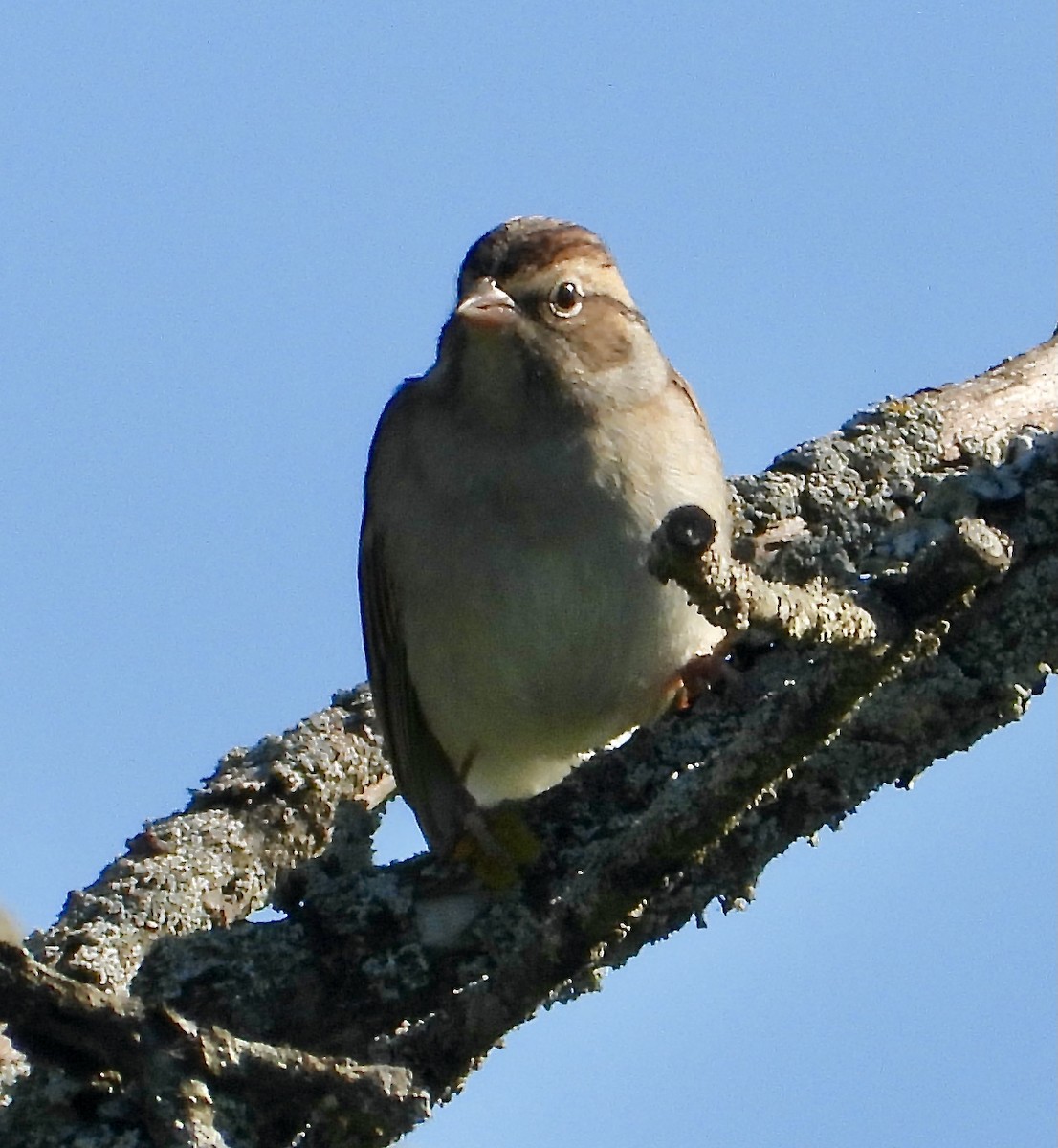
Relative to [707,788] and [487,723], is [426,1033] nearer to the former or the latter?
[707,788]

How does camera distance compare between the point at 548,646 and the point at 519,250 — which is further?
the point at 519,250

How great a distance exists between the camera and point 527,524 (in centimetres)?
485

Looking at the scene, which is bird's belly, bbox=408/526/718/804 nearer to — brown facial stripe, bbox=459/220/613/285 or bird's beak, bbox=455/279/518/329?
bird's beak, bbox=455/279/518/329

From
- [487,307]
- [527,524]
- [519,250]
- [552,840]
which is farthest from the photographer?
[519,250]

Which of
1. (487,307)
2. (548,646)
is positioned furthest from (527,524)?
(487,307)

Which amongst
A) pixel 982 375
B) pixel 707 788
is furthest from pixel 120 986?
pixel 982 375

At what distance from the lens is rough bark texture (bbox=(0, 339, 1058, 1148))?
2.81 m

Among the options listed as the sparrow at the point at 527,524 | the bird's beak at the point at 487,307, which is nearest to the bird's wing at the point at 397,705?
the sparrow at the point at 527,524

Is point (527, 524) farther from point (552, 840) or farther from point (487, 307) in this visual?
point (552, 840)

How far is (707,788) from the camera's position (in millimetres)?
3023

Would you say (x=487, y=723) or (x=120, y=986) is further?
(x=487, y=723)

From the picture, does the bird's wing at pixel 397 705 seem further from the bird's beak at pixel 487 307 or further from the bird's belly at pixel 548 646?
the bird's beak at pixel 487 307

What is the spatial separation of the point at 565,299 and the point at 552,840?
188 centimetres

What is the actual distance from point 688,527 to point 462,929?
53.5 inches
